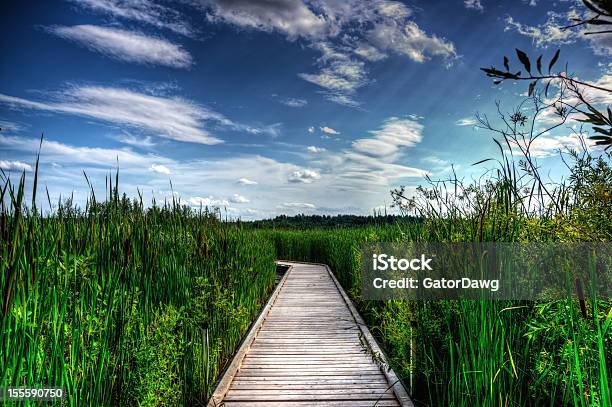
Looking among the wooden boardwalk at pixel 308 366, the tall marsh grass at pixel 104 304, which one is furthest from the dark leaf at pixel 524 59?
the wooden boardwalk at pixel 308 366

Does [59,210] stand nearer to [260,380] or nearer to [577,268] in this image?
[260,380]

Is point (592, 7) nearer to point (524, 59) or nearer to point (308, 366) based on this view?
point (524, 59)

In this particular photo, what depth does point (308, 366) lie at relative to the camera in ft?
14.3

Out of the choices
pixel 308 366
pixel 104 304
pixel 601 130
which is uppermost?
pixel 601 130

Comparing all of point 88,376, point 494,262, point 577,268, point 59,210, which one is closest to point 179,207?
point 59,210

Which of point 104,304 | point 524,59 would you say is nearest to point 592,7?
point 524,59

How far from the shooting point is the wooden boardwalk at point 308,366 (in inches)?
140

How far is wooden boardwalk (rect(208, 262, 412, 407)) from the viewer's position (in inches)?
140

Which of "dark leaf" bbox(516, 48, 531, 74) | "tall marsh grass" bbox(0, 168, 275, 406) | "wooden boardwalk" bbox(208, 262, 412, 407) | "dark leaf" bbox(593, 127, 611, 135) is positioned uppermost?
"dark leaf" bbox(516, 48, 531, 74)

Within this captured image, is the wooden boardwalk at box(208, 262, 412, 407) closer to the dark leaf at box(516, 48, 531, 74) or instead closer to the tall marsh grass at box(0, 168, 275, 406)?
the tall marsh grass at box(0, 168, 275, 406)

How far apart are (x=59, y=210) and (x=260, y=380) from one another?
2556 millimetres

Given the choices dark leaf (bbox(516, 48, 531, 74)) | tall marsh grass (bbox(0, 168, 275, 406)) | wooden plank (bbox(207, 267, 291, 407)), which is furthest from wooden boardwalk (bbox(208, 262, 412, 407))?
dark leaf (bbox(516, 48, 531, 74))

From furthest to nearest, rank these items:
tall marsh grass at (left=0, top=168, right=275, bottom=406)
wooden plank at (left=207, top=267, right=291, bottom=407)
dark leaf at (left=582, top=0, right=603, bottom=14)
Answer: wooden plank at (left=207, top=267, right=291, bottom=407), tall marsh grass at (left=0, top=168, right=275, bottom=406), dark leaf at (left=582, top=0, right=603, bottom=14)

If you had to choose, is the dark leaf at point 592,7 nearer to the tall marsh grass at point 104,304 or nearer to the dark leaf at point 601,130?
the dark leaf at point 601,130
